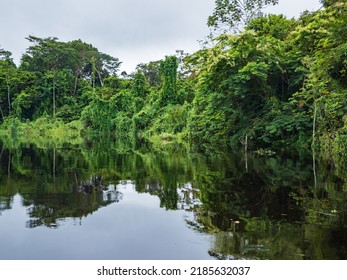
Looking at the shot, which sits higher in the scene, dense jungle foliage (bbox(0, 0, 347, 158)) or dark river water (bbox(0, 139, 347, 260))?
dense jungle foliage (bbox(0, 0, 347, 158))

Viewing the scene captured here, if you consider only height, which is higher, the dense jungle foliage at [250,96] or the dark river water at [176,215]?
the dense jungle foliage at [250,96]

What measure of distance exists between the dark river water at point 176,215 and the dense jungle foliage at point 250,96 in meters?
5.53

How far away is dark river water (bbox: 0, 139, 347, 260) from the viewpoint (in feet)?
14.8

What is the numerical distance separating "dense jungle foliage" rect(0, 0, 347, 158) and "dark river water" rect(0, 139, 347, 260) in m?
5.53

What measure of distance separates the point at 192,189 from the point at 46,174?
14.5ft

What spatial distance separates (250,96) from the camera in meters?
21.4

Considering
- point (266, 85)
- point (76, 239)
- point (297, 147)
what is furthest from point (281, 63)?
point (76, 239)

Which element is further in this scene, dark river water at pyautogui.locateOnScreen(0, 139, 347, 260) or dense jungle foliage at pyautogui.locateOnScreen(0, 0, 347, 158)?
dense jungle foliage at pyautogui.locateOnScreen(0, 0, 347, 158)

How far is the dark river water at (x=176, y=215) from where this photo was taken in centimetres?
452

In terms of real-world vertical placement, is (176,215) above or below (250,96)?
below

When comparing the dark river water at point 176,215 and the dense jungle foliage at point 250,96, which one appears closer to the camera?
the dark river water at point 176,215

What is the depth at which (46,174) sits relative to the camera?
10.5m

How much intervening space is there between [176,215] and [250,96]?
1609 cm
